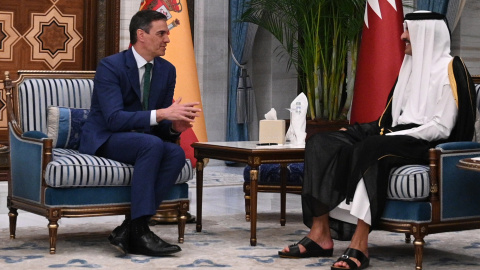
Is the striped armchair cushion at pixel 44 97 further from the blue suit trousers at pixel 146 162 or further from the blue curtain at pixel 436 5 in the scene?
the blue curtain at pixel 436 5

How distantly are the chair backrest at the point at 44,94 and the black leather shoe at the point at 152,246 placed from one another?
1.00 metres

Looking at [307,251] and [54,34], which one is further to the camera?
[54,34]

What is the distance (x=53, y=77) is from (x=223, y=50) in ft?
15.2

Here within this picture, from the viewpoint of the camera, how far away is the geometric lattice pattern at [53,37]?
8.55 meters

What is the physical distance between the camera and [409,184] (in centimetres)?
407

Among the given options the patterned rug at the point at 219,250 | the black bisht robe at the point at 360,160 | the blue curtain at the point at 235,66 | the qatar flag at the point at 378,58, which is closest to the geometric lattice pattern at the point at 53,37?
the blue curtain at the point at 235,66

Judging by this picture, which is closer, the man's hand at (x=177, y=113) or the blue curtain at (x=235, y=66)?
the man's hand at (x=177, y=113)

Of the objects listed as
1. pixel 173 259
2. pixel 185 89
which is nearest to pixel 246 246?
pixel 173 259

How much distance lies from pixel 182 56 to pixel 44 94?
1684 millimetres

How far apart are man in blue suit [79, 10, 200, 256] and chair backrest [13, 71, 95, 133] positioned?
0.38 meters

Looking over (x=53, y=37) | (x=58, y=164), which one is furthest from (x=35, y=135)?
(x=53, y=37)

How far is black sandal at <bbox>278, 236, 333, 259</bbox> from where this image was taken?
14.1ft

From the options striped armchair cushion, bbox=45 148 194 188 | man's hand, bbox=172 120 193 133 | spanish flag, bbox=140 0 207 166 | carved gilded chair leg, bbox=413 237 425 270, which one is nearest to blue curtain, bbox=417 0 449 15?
spanish flag, bbox=140 0 207 166

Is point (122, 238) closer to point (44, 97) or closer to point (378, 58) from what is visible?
point (44, 97)
